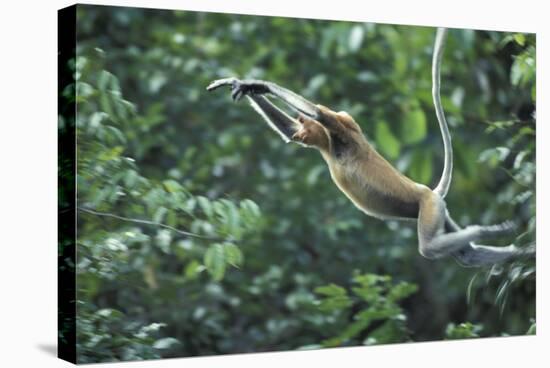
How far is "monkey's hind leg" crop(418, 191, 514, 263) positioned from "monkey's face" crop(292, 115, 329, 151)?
64 centimetres

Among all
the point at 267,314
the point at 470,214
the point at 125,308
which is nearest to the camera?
the point at 125,308

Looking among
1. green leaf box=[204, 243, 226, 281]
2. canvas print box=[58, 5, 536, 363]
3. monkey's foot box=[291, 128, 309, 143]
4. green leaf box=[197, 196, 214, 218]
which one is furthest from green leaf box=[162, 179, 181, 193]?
monkey's foot box=[291, 128, 309, 143]

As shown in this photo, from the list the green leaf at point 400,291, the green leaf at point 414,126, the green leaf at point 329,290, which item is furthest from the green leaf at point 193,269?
the green leaf at point 414,126

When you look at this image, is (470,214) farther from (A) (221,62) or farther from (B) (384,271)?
(A) (221,62)

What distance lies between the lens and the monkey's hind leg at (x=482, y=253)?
239 inches

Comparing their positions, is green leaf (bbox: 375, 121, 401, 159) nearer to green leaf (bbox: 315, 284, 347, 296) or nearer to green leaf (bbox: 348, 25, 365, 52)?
green leaf (bbox: 348, 25, 365, 52)

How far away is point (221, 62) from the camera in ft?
19.2

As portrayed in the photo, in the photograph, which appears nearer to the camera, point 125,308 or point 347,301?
point 125,308

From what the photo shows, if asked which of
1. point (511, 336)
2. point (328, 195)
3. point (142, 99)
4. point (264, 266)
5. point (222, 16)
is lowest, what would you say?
point (511, 336)

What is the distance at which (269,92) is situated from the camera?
5.43 m

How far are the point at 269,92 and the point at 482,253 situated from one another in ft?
5.25

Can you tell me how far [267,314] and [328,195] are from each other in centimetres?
71

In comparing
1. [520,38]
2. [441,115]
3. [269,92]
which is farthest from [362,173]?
[520,38]

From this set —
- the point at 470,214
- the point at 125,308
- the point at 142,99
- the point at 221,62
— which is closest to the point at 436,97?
the point at 470,214
